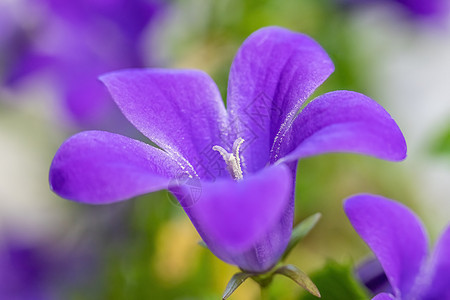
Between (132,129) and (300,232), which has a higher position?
(300,232)

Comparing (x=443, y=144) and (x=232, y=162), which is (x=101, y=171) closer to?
(x=232, y=162)

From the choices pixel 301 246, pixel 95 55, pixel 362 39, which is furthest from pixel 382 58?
pixel 95 55

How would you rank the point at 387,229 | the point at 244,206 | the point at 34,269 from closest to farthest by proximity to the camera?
the point at 244,206 < the point at 387,229 < the point at 34,269

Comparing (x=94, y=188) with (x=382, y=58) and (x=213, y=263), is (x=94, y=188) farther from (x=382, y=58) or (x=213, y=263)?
(x=382, y=58)

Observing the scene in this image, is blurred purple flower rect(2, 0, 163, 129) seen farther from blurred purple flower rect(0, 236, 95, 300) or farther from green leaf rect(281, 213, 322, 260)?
green leaf rect(281, 213, 322, 260)

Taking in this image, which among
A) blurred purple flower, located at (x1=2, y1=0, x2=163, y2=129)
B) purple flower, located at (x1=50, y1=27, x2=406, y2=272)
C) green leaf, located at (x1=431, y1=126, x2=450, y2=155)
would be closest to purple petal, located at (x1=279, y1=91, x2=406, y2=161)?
purple flower, located at (x1=50, y1=27, x2=406, y2=272)

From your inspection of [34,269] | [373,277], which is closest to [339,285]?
[373,277]

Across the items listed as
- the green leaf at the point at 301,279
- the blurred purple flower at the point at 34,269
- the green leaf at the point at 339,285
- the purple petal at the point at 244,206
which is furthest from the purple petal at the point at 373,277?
the blurred purple flower at the point at 34,269
